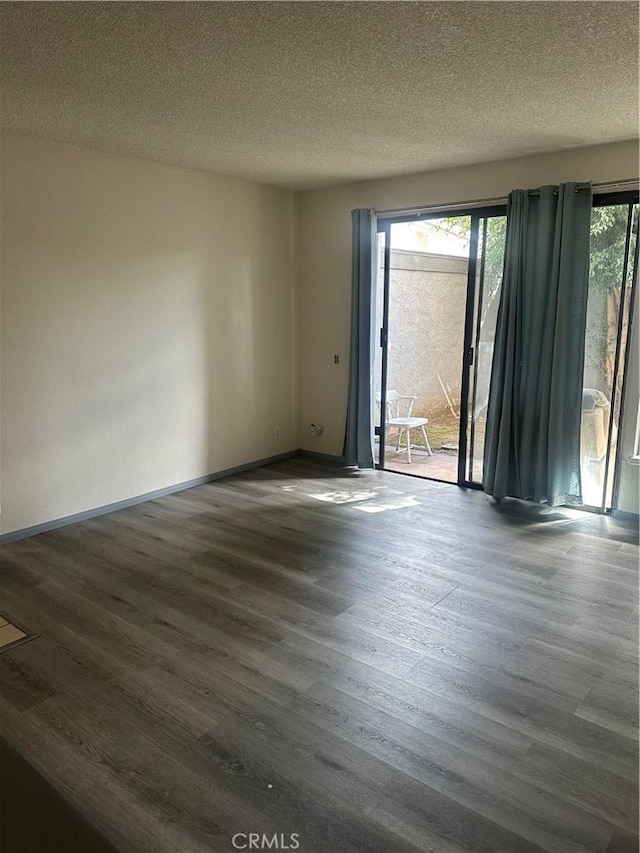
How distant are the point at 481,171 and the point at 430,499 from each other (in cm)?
257

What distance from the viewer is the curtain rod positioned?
12.8 ft

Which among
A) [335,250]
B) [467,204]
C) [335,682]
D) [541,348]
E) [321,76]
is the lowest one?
[335,682]

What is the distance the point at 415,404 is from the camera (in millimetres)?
7070

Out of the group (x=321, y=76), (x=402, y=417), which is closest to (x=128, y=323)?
(x=321, y=76)

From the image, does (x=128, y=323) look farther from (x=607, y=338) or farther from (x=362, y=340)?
(x=607, y=338)

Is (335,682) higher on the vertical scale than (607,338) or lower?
lower

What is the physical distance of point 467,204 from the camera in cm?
462

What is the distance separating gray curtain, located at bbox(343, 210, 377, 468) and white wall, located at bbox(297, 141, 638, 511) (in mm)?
196

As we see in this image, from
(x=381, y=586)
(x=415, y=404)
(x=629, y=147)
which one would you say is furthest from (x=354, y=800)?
(x=415, y=404)

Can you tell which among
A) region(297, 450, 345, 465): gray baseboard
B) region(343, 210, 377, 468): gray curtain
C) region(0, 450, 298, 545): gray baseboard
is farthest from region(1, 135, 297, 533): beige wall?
region(343, 210, 377, 468): gray curtain

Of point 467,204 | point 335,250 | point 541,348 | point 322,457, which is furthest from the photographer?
point 322,457

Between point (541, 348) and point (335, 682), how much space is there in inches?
114

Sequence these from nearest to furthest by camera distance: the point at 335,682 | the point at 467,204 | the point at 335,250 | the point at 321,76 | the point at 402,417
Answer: the point at 335,682 < the point at 321,76 < the point at 467,204 < the point at 335,250 < the point at 402,417

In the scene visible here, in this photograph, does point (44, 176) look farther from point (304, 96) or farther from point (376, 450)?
point (376, 450)
